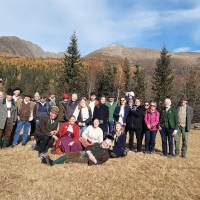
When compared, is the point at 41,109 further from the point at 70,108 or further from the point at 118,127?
the point at 118,127

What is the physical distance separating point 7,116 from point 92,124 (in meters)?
3.15

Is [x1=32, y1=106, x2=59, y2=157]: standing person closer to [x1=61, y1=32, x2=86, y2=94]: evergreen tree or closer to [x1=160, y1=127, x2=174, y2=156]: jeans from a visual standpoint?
[x1=160, y1=127, x2=174, y2=156]: jeans

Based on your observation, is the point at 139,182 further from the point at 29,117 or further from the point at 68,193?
the point at 29,117

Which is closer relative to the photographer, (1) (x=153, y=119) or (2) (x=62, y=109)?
(1) (x=153, y=119)

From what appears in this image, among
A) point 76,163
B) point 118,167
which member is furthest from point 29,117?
point 118,167

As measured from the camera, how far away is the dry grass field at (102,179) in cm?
462

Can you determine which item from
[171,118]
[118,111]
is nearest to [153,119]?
[171,118]

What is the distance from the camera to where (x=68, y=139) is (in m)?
7.49

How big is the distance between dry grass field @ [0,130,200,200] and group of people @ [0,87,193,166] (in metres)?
0.59

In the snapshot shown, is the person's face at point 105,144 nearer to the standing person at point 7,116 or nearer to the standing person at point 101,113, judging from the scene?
the standing person at point 101,113

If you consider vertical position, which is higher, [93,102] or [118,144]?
[93,102]

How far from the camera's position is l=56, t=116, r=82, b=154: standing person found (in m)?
7.35

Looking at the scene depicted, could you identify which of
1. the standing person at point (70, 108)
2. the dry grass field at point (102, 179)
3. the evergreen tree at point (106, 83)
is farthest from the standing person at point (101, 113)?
the evergreen tree at point (106, 83)

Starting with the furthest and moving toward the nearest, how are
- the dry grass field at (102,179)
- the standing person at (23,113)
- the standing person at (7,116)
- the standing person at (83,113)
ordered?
the standing person at (23,113) → the standing person at (83,113) → the standing person at (7,116) → the dry grass field at (102,179)
